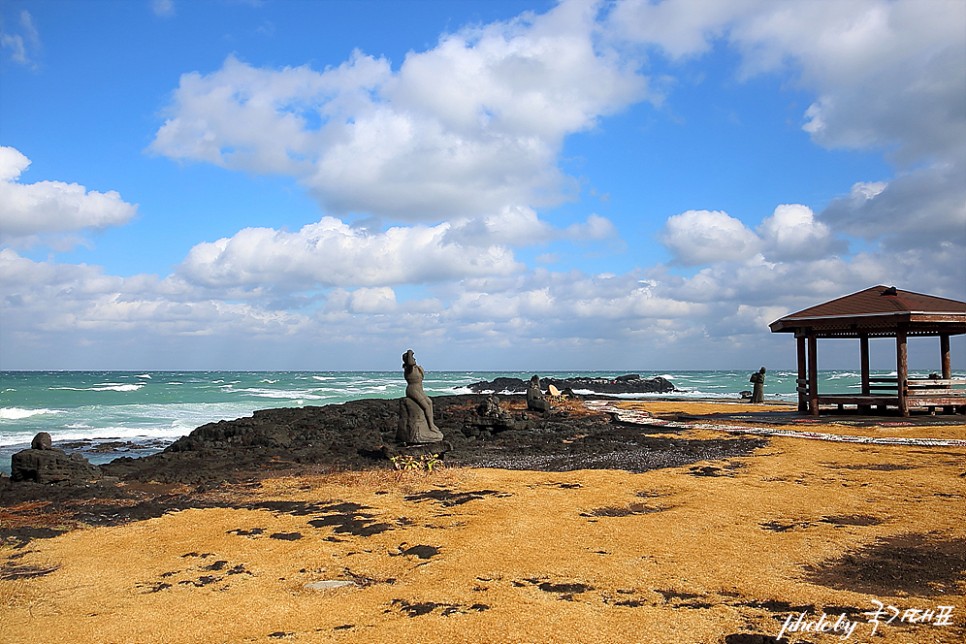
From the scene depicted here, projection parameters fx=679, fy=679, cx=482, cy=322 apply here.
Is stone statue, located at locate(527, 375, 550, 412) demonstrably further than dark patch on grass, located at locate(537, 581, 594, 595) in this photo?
Yes

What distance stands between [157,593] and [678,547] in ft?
16.1

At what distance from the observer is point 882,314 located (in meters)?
17.5

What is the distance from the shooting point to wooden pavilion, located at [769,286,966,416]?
57.6 ft

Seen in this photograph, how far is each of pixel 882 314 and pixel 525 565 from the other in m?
15.1

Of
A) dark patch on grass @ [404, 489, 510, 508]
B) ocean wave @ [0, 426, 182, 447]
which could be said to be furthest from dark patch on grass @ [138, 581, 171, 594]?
ocean wave @ [0, 426, 182, 447]

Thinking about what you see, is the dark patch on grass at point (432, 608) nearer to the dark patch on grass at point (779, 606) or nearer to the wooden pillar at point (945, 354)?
the dark patch on grass at point (779, 606)

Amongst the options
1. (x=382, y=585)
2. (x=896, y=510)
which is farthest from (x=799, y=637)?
(x=896, y=510)

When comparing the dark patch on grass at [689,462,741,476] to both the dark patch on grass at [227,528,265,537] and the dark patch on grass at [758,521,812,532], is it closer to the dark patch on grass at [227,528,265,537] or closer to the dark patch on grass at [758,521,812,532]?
the dark patch on grass at [758,521,812,532]

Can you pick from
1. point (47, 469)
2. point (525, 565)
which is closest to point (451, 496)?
point (525, 565)

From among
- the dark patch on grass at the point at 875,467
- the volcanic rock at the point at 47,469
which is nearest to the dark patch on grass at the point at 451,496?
the dark patch on grass at the point at 875,467

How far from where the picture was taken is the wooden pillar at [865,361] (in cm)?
2089

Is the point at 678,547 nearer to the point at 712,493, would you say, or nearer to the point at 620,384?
the point at 712,493

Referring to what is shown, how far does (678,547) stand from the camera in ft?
22.2

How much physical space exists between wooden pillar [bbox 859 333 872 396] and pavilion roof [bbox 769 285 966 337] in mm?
1626
